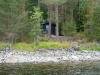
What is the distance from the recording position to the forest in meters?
46.4

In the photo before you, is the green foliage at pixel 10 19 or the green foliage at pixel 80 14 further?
the green foliage at pixel 80 14

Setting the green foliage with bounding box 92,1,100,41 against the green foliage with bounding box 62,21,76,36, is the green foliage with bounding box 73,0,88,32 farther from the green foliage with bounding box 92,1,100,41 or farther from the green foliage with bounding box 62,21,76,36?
the green foliage with bounding box 92,1,100,41

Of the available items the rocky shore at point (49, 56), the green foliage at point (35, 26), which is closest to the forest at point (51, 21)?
the green foliage at point (35, 26)

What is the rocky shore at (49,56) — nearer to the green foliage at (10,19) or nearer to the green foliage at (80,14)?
the green foliage at (10,19)

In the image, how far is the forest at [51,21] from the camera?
4641cm

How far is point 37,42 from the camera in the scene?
47.6 meters

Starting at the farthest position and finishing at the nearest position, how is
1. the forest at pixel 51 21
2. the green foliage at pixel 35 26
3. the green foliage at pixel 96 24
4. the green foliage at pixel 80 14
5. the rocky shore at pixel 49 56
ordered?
1. the green foliage at pixel 80 14
2. the green foliage at pixel 96 24
3. the green foliage at pixel 35 26
4. the forest at pixel 51 21
5. the rocky shore at pixel 49 56

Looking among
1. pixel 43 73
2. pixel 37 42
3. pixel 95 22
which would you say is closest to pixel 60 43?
pixel 37 42

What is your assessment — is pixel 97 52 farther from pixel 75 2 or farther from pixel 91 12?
pixel 75 2

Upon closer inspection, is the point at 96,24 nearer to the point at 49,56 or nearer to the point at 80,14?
the point at 80,14

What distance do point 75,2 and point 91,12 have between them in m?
6.85

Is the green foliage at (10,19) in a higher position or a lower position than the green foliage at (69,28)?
higher

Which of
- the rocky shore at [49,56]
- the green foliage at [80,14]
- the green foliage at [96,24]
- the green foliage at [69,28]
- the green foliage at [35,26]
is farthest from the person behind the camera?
the green foliage at [80,14]

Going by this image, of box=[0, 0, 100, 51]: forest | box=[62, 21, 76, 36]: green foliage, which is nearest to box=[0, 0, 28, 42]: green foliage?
box=[0, 0, 100, 51]: forest
